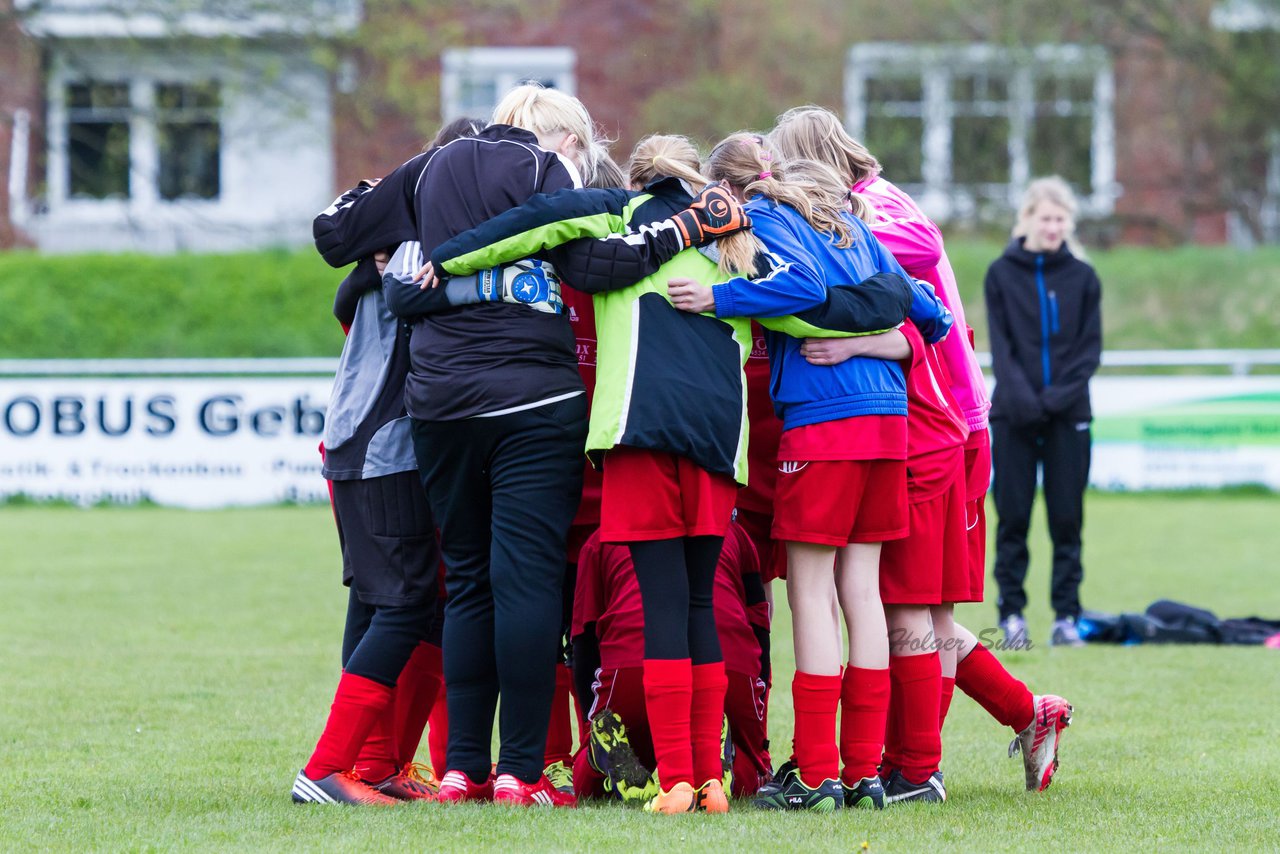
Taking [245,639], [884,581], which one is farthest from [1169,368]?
[884,581]

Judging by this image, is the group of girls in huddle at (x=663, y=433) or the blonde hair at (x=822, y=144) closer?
the group of girls in huddle at (x=663, y=433)

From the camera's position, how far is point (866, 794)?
14.6 feet

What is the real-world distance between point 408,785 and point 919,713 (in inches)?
58.6

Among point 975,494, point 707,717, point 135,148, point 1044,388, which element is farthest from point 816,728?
point 135,148

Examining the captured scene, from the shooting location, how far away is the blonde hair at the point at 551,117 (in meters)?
4.64

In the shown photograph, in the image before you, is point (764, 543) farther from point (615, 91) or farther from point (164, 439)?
point (615, 91)

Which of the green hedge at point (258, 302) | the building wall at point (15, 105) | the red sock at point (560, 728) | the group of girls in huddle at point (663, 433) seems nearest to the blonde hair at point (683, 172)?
the group of girls in huddle at point (663, 433)

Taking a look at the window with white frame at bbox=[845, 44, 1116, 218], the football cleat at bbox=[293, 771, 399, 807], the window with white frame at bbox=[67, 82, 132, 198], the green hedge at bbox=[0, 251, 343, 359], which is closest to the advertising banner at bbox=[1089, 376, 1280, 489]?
the window with white frame at bbox=[845, 44, 1116, 218]

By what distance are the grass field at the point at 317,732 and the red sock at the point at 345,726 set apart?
161 mm

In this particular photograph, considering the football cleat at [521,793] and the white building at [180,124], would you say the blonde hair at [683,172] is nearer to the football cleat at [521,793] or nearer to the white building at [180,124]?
the football cleat at [521,793]

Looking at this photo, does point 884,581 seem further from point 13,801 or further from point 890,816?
point 13,801

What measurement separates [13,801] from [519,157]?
2294 millimetres

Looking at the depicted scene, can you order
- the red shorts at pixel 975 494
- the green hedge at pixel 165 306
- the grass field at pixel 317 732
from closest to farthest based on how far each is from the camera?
the grass field at pixel 317 732 < the red shorts at pixel 975 494 < the green hedge at pixel 165 306

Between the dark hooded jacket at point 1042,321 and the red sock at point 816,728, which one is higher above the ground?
the dark hooded jacket at point 1042,321
